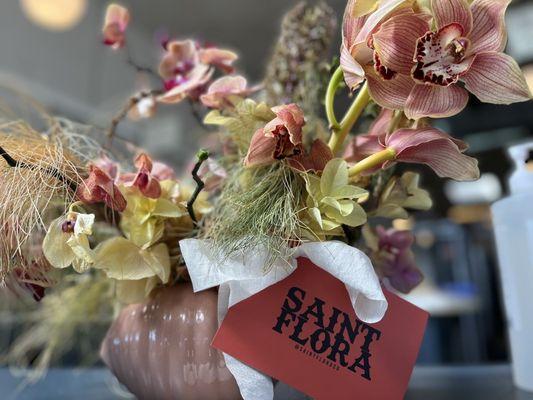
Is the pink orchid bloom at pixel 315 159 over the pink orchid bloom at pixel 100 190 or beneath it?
over

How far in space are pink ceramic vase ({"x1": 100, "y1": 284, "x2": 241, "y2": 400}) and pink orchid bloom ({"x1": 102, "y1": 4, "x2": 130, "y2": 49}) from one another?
0.93 feet

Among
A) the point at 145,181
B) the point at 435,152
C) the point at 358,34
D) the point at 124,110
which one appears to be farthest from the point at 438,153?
the point at 124,110

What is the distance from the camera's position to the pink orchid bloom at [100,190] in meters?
0.38

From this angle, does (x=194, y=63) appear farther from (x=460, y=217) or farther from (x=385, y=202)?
(x=460, y=217)

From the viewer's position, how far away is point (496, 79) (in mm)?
336

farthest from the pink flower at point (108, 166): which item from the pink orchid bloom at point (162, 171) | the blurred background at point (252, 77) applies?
the blurred background at point (252, 77)

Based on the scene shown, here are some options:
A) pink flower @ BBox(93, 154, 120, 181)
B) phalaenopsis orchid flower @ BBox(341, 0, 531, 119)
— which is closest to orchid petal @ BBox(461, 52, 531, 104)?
phalaenopsis orchid flower @ BBox(341, 0, 531, 119)

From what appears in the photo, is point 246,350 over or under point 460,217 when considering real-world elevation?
over

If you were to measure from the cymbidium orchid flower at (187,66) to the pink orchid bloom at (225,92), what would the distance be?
0.05m

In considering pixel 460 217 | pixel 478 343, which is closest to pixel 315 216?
pixel 478 343

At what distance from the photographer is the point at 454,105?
34 cm

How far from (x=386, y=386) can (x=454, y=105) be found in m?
0.22

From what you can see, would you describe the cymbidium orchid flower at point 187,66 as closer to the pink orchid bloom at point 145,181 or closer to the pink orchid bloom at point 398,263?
the pink orchid bloom at point 145,181

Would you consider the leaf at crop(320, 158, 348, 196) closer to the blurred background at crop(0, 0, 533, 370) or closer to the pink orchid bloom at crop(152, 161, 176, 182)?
the pink orchid bloom at crop(152, 161, 176, 182)
